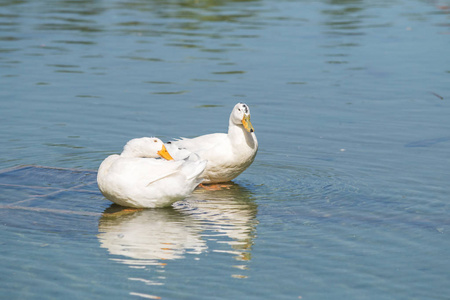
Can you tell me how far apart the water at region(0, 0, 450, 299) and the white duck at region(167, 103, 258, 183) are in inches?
11.8

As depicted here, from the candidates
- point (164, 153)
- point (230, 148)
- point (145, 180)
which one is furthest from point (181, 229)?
point (230, 148)

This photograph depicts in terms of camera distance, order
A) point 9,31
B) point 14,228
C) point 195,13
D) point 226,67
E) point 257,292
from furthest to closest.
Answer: point 195,13, point 9,31, point 226,67, point 14,228, point 257,292

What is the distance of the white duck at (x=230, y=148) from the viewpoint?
921cm

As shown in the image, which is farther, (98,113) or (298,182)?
(98,113)

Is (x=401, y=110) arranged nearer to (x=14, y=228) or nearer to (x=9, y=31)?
(x=14, y=228)

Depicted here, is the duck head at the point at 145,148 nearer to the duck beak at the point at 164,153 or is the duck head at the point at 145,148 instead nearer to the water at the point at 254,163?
the duck beak at the point at 164,153

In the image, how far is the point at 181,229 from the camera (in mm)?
7559

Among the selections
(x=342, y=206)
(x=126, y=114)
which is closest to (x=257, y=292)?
(x=342, y=206)

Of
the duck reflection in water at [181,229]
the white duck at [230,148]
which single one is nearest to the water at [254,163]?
the duck reflection in water at [181,229]

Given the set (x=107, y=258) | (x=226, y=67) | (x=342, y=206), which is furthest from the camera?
(x=226, y=67)

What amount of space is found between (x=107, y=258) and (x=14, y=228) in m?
1.31

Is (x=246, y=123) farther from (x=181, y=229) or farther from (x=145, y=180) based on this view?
(x=181, y=229)

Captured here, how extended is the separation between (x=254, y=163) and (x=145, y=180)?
2.48 m

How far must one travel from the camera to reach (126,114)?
12414mm
